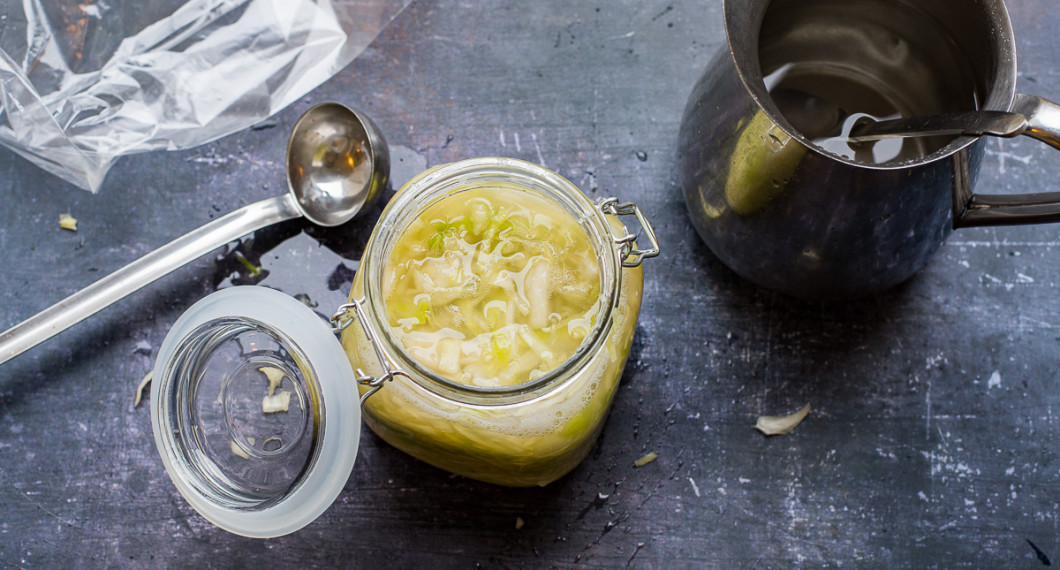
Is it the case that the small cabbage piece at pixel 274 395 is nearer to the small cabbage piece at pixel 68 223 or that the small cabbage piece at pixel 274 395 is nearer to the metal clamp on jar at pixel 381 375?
the metal clamp on jar at pixel 381 375

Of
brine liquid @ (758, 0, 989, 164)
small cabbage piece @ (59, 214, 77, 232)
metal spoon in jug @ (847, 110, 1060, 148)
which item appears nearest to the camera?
metal spoon in jug @ (847, 110, 1060, 148)

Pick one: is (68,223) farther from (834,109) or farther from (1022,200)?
(1022,200)

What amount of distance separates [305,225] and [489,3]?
36 cm

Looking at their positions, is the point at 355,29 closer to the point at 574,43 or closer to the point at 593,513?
the point at 574,43

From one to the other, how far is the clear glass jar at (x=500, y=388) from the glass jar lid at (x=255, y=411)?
0.15ft

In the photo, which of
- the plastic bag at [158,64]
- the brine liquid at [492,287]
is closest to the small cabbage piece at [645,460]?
the brine liquid at [492,287]

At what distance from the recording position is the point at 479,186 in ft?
2.35

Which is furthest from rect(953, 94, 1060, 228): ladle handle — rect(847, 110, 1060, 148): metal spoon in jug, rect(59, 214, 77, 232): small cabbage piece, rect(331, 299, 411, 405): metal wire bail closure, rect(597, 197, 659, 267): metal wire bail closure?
rect(59, 214, 77, 232): small cabbage piece

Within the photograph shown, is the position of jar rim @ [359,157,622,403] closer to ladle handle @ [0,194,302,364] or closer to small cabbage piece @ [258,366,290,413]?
small cabbage piece @ [258,366,290,413]

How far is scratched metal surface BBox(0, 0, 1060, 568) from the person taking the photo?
2.83 ft

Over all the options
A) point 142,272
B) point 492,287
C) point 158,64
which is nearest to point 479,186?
point 492,287

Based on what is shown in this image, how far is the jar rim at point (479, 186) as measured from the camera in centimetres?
62

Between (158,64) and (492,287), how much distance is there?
578mm

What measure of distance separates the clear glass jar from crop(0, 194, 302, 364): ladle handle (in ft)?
0.67
